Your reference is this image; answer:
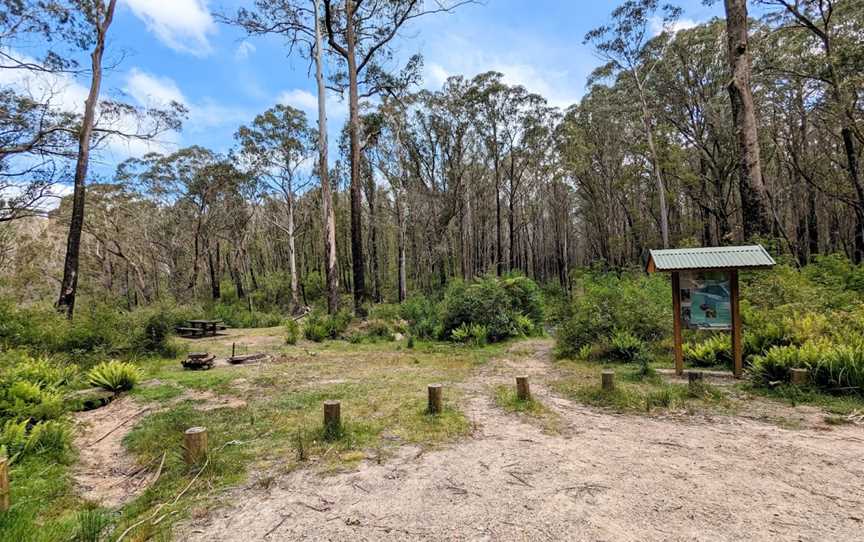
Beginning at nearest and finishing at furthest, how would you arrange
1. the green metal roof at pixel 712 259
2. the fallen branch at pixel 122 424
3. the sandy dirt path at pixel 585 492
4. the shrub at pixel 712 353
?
1. the sandy dirt path at pixel 585 492
2. the fallen branch at pixel 122 424
3. the green metal roof at pixel 712 259
4. the shrub at pixel 712 353

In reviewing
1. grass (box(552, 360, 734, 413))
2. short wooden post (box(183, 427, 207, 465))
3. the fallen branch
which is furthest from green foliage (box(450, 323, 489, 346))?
short wooden post (box(183, 427, 207, 465))

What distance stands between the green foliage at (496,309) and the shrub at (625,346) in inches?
130

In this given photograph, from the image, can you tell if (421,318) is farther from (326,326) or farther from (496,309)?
(326,326)

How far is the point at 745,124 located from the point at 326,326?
11.4 meters

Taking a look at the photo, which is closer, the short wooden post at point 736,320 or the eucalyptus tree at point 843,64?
the short wooden post at point 736,320

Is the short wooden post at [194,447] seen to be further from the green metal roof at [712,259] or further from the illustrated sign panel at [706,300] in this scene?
the illustrated sign panel at [706,300]

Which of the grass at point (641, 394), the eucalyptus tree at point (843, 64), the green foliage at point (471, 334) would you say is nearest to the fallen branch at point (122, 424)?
the grass at point (641, 394)

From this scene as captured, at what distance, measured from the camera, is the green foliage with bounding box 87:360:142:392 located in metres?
5.55

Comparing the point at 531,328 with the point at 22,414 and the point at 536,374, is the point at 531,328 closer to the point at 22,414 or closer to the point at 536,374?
the point at 536,374

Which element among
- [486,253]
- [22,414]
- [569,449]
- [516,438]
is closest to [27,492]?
[22,414]

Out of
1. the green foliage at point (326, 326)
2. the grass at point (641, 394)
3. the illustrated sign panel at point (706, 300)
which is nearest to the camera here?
the grass at point (641, 394)

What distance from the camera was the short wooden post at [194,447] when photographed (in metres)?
3.24

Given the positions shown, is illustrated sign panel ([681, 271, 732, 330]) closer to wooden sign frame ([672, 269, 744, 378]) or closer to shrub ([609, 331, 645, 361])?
wooden sign frame ([672, 269, 744, 378])

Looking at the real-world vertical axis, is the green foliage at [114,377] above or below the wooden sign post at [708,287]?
below
